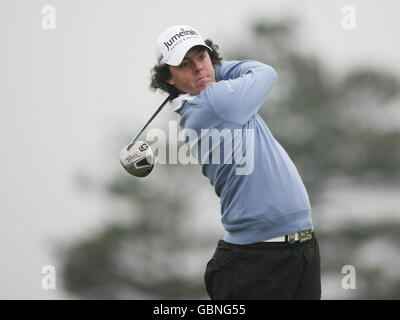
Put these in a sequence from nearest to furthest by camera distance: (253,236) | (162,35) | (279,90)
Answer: (253,236) < (162,35) < (279,90)

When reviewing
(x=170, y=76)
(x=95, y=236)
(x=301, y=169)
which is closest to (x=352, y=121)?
(x=301, y=169)

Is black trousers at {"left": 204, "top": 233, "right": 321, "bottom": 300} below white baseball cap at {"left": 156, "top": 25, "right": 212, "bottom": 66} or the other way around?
below

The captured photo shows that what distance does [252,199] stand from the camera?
8.74 feet

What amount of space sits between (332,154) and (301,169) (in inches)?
34.1

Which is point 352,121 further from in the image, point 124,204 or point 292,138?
point 124,204

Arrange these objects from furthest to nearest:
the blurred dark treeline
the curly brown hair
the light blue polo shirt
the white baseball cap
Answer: the blurred dark treeline < the curly brown hair < the white baseball cap < the light blue polo shirt

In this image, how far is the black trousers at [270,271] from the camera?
2.66m

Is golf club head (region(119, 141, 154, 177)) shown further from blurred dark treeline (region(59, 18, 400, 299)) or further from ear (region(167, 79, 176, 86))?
blurred dark treeline (region(59, 18, 400, 299))

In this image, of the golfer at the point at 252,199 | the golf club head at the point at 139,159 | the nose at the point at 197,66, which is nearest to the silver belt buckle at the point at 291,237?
the golfer at the point at 252,199

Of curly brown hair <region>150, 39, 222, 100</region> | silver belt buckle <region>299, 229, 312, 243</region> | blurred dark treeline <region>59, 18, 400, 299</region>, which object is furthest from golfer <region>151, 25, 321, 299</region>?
blurred dark treeline <region>59, 18, 400, 299</region>

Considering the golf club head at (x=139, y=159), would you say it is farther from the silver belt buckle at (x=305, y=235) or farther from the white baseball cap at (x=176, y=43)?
the silver belt buckle at (x=305, y=235)

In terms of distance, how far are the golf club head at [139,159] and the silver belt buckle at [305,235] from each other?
0.72 metres

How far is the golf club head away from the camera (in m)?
2.92

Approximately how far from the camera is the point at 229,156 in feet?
8.94
